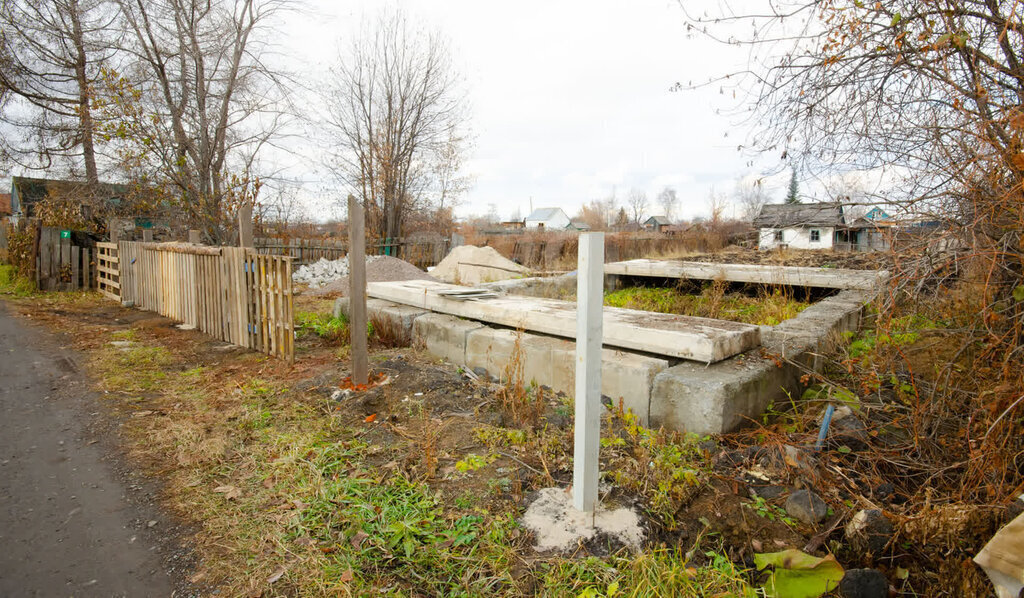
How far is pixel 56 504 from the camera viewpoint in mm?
2832

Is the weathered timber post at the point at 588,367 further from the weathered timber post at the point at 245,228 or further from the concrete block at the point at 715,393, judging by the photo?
the weathered timber post at the point at 245,228

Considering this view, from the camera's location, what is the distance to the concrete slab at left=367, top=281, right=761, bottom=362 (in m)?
3.71

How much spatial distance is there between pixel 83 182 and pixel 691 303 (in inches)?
569

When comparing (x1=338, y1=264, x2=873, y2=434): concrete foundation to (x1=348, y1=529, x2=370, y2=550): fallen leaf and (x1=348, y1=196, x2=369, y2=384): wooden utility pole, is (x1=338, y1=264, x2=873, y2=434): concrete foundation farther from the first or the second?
(x1=348, y1=529, x2=370, y2=550): fallen leaf

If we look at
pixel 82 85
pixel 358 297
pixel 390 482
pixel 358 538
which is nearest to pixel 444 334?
pixel 358 297

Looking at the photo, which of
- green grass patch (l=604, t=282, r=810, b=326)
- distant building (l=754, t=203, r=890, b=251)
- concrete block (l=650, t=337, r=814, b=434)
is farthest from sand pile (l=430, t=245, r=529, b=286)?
distant building (l=754, t=203, r=890, b=251)

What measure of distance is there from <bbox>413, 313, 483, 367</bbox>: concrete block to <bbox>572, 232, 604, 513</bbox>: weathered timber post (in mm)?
2775

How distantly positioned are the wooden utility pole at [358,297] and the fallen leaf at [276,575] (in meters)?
2.21

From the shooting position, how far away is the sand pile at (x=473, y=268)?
11.7 metres

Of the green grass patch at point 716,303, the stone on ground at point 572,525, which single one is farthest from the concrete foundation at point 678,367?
the stone on ground at point 572,525

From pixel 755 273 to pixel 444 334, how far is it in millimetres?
4867

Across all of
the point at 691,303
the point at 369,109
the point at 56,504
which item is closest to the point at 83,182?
the point at 369,109

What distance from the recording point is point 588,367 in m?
2.29

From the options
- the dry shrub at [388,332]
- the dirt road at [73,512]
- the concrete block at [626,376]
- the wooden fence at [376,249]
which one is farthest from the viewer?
the wooden fence at [376,249]
